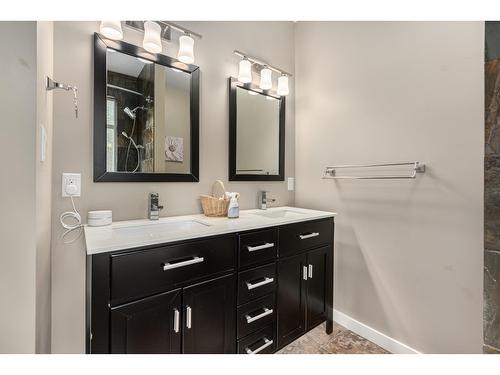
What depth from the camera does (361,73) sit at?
67.9 inches

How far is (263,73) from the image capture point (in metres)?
1.94

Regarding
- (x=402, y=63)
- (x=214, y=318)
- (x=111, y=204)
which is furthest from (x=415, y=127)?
(x=111, y=204)

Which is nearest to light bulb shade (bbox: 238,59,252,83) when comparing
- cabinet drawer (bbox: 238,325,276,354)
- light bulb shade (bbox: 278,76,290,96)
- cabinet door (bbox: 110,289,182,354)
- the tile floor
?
light bulb shade (bbox: 278,76,290,96)

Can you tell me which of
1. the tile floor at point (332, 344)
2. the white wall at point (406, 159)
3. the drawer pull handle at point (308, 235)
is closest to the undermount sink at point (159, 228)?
the drawer pull handle at point (308, 235)

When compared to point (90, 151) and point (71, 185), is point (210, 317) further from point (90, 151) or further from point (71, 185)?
point (90, 151)

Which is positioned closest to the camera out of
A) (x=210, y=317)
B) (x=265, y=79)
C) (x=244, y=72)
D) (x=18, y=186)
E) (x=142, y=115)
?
(x=18, y=186)

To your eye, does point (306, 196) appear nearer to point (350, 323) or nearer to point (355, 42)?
point (350, 323)

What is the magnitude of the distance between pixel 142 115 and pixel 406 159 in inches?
66.8

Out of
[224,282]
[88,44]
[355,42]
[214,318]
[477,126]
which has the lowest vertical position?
[214,318]

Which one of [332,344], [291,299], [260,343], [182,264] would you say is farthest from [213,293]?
[332,344]

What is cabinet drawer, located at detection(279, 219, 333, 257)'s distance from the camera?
4.68 ft

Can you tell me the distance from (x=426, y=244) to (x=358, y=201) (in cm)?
49

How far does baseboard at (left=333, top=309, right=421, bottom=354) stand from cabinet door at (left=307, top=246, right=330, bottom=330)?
280 millimetres

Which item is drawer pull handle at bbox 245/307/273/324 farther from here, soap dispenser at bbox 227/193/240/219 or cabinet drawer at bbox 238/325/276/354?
soap dispenser at bbox 227/193/240/219
